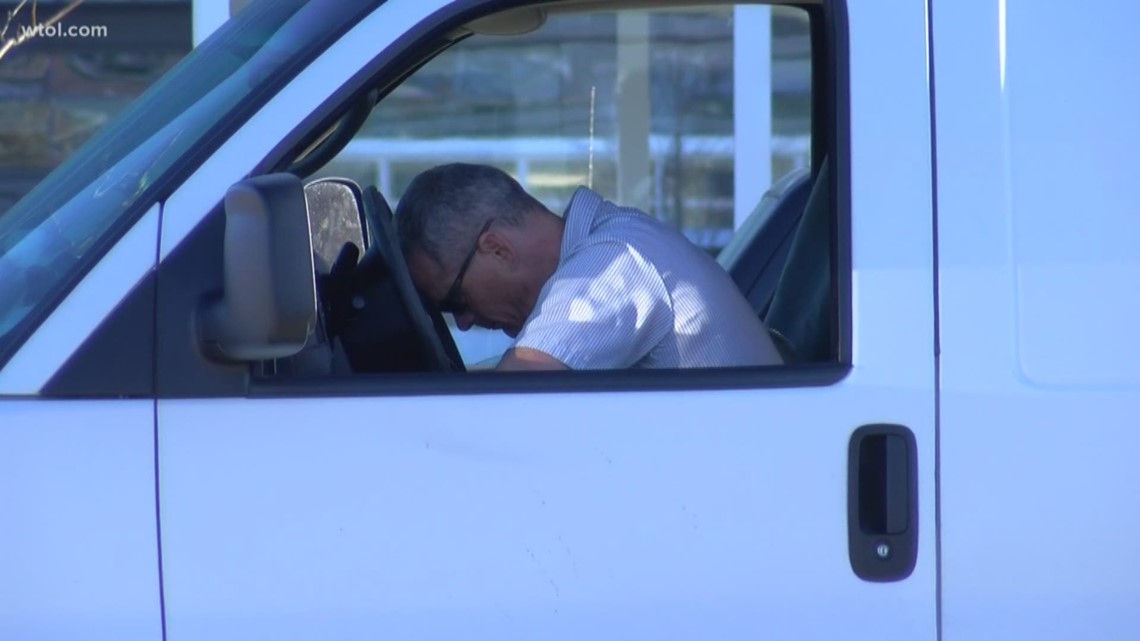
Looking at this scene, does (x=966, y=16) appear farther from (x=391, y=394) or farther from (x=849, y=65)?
(x=391, y=394)

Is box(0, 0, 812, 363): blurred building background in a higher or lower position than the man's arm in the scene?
higher

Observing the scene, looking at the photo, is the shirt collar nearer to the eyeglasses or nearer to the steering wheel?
the eyeglasses

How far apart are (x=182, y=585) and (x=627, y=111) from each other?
6950 millimetres

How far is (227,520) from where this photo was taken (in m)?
1.80

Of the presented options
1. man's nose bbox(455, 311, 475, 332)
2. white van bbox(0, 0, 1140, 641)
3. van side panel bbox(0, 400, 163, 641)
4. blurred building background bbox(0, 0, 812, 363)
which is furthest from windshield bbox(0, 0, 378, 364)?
blurred building background bbox(0, 0, 812, 363)

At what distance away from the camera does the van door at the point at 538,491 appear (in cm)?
181

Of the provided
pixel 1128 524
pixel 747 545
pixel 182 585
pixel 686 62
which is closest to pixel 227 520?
pixel 182 585

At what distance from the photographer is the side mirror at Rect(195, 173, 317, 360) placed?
1687 mm

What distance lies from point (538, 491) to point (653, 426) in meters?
0.16

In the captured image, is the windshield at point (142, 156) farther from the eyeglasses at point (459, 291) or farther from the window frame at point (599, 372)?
the eyeglasses at point (459, 291)

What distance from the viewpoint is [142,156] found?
1.95 metres

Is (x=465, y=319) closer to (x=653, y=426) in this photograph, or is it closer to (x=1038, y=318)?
(x=653, y=426)

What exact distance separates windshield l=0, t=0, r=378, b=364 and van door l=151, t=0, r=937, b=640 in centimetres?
5

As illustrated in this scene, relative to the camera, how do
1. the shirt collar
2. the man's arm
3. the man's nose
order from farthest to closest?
the man's nose → the shirt collar → the man's arm
